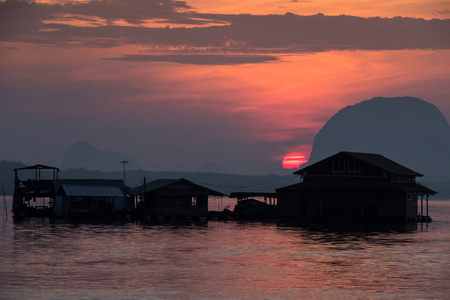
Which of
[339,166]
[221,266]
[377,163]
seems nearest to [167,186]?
[339,166]

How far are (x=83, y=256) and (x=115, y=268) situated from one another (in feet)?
25.3

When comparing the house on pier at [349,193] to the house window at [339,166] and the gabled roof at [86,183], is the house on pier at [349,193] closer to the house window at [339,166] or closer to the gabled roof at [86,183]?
the house window at [339,166]

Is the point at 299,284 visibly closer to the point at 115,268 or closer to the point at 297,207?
the point at 115,268

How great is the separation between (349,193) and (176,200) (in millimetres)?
23605

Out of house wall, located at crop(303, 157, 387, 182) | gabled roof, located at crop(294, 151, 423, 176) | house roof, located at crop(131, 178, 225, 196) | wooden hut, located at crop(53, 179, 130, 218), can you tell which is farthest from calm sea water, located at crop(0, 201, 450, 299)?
wooden hut, located at crop(53, 179, 130, 218)

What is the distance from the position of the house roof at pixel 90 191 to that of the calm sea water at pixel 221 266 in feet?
89.1

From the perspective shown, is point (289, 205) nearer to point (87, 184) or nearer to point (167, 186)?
point (167, 186)

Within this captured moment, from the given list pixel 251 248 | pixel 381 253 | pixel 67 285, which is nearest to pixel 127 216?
pixel 251 248

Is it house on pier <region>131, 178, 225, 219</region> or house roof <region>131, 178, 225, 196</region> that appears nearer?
house roof <region>131, 178, 225, 196</region>

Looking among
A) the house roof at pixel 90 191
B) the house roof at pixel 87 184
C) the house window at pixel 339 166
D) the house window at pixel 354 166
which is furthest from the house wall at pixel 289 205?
the house roof at pixel 87 184

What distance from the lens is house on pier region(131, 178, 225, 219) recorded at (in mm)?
100894

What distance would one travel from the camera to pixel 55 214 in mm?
108250

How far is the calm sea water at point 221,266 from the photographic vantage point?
33.8m

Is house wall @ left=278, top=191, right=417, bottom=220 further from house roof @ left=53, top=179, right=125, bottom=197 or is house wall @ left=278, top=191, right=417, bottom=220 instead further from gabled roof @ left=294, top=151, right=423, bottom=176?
house roof @ left=53, top=179, right=125, bottom=197
